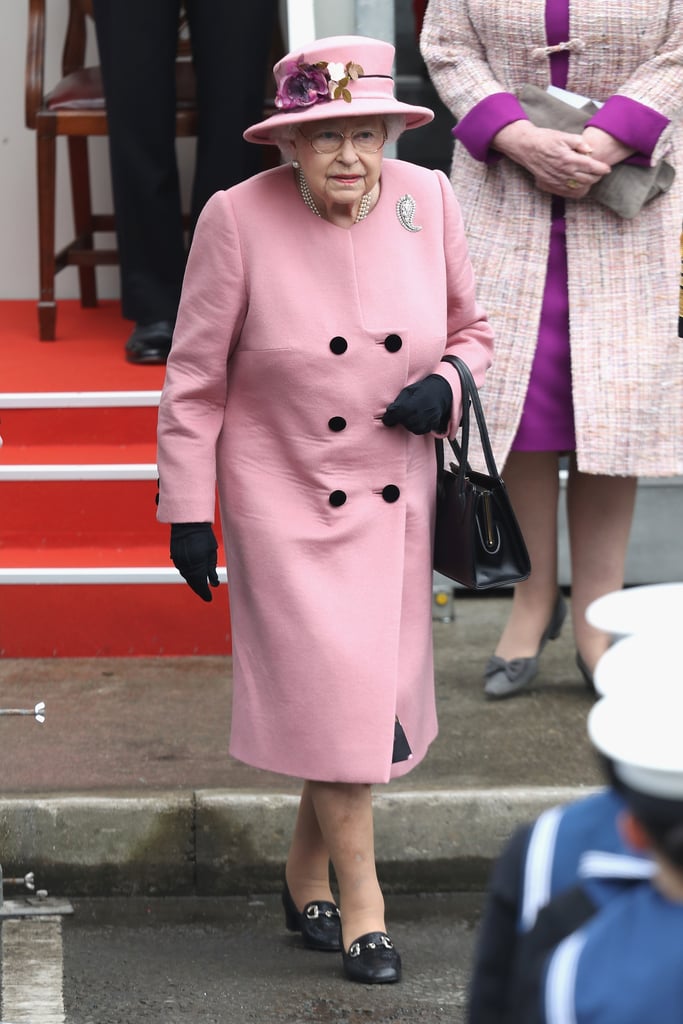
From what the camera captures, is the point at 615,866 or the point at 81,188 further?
the point at 81,188

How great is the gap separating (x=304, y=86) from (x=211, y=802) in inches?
62.9

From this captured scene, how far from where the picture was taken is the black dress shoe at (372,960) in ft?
10.8

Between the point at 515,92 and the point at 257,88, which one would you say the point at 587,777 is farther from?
the point at 257,88

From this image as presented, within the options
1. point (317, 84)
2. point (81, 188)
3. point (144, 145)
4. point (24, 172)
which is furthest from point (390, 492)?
point (24, 172)

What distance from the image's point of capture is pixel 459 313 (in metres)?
3.46

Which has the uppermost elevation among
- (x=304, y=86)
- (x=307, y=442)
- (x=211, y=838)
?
(x=304, y=86)

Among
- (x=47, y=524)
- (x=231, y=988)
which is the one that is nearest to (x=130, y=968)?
(x=231, y=988)

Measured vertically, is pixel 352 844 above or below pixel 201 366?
below

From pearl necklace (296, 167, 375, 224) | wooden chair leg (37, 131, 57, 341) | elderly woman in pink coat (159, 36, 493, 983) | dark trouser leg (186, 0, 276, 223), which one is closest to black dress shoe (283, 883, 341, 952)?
elderly woman in pink coat (159, 36, 493, 983)

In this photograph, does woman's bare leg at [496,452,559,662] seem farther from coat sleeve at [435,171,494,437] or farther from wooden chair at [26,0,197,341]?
wooden chair at [26,0,197,341]

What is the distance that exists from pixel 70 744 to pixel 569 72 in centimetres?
199

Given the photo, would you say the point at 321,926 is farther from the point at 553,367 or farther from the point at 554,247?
the point at 554,247

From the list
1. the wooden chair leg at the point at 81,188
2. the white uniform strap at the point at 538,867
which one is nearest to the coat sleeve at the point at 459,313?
the white uniform strap at the point at 538,867

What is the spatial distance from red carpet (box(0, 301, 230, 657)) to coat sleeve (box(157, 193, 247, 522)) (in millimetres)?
1647
